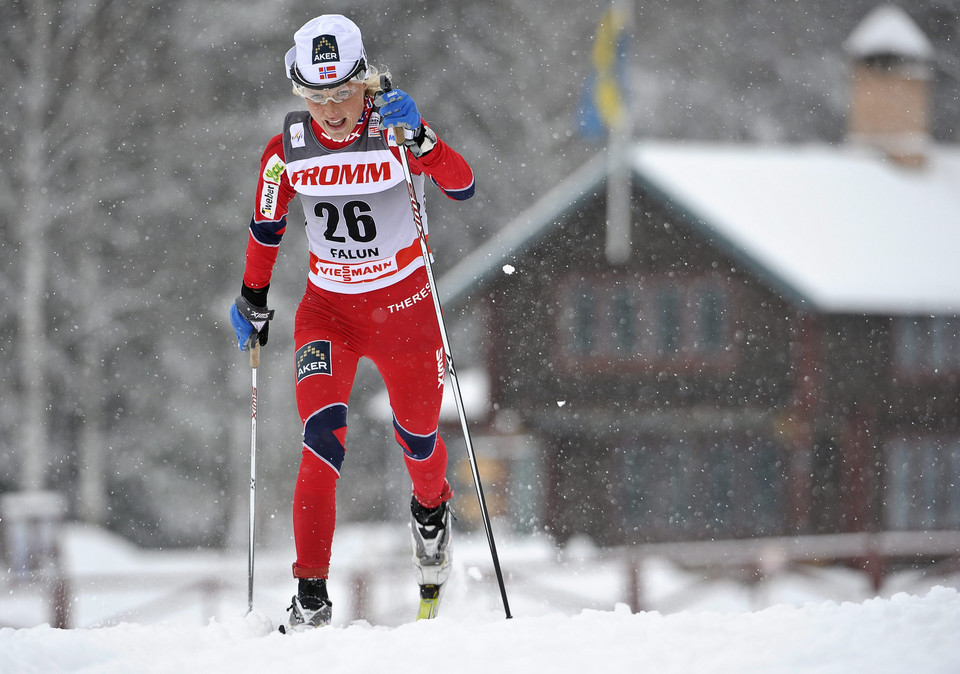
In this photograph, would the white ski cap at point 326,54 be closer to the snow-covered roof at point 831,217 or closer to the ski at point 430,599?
the ski at point 430,599

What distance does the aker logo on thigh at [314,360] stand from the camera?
4.18 metres

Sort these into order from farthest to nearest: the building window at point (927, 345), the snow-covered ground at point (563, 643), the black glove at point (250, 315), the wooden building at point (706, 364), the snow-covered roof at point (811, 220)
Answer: the building window at point (927, 345), the wooden building at point (706, 364), the snow-covered roof at point (811, 220), the black glove at point (250, 315), the snow-covered ground at point (563, 643)

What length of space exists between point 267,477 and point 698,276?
10152 millimetres

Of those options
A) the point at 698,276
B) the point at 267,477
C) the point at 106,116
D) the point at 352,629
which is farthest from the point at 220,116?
the point at 352,629

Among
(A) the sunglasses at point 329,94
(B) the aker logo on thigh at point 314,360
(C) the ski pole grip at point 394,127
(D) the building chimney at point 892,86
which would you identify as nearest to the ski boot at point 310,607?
(B) the aker logo on thigh at point 314,360

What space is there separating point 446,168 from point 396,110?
35 cm

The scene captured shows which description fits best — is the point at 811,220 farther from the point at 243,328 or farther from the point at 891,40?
the point at 243,328

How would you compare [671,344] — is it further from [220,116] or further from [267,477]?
[220,116]

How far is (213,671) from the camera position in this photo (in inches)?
133

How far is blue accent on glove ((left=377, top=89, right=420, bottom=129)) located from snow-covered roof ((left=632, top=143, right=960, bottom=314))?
14174mm

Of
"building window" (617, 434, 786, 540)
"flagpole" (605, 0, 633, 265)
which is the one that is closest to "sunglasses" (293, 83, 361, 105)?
"flagpole" (605, 0, 633, 265)

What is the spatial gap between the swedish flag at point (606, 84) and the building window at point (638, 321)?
9.56 ft

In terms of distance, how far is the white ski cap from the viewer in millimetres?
3965

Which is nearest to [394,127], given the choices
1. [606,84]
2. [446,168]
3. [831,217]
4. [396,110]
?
[396,110]
